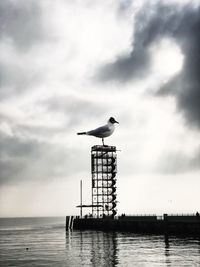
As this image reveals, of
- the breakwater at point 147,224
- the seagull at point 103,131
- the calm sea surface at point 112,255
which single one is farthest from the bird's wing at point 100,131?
the calm sea surface at point 112,255

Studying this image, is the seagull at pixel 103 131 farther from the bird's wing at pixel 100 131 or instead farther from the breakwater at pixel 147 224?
the breakwater at pixel 147 224

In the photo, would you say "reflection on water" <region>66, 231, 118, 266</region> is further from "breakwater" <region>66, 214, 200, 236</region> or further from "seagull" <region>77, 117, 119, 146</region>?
"seagull" <region>77, 117, 119, 146</region>

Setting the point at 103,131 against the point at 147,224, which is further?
the point at 103,131

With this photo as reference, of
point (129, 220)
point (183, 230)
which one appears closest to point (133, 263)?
point (183, 230)

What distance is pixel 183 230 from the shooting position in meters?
64.0

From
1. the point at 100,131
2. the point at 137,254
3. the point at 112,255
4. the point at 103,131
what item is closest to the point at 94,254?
the point at 112,255

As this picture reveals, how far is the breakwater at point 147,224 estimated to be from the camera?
2520 inches

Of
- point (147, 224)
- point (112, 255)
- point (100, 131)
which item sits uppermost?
point (100, 131)

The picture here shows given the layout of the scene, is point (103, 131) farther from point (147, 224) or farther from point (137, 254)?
point (137, 254)

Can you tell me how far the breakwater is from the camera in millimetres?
64000

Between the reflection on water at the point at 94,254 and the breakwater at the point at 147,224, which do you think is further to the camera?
the breakwater at the point at 147,224

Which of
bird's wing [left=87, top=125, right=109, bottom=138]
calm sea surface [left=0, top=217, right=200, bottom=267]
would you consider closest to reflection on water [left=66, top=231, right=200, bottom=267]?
calm sea surface [left=0, top=217, right=200, bottom=267]

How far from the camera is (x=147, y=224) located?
7388 centimetres

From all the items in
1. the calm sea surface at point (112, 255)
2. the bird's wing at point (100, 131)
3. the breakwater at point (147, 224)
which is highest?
the bird's wing at point (100, 131)
